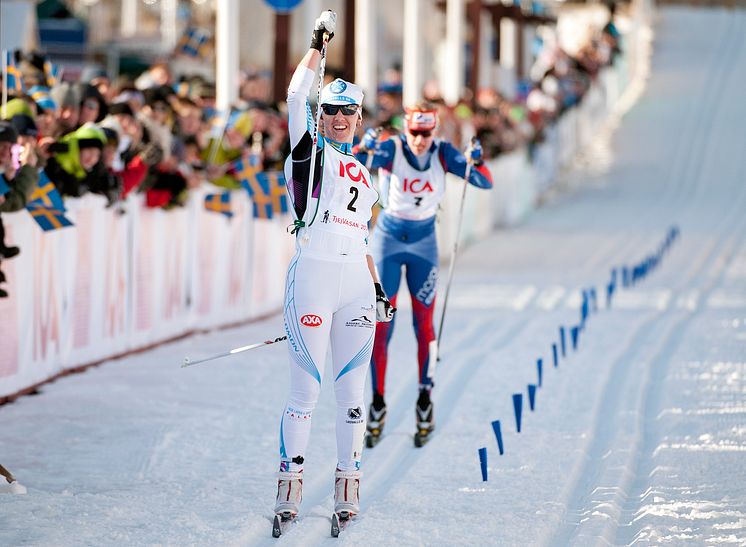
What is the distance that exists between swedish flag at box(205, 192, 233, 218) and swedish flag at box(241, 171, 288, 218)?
1.62 ft

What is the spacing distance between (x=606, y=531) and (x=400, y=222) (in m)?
3.01

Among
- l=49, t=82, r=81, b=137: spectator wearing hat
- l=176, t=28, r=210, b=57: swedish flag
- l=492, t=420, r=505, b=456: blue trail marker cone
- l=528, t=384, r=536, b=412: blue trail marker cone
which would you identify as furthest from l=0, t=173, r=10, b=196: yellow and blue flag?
l=176, t=28, r=210, b=57: swedish flag

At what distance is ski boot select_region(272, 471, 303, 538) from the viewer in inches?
256

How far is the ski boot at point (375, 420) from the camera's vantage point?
865 cm

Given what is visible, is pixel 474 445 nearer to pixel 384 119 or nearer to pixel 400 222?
pixel 400 222

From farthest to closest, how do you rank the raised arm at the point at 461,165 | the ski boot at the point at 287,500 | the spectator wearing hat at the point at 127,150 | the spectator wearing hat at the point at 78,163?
the spectator wearing hat at the point at 127,150, the spectator wearing hat at the point at 78,163, the raised arm at the point at 461,165, the ski boot at the point at 287,500

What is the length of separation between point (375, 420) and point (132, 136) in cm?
387

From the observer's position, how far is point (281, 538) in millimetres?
6406

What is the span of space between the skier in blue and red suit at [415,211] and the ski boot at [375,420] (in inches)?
2.2

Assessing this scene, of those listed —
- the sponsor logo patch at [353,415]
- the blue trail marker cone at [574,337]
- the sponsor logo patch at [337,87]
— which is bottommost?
the blue trail marker cone at [574,337]

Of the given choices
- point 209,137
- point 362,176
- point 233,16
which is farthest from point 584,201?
point 362,176

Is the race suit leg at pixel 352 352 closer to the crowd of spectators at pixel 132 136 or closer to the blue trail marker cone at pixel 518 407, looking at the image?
the blue trail marker cone at pixel 518 407

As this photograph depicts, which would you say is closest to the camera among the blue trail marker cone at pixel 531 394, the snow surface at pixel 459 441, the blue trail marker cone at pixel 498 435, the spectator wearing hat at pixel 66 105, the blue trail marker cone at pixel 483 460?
the snow surface at pixel 459 441

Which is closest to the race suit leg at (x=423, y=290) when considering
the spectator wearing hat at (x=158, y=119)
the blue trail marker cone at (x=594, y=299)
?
the spectator wearing hat at (x=158, y=119)
